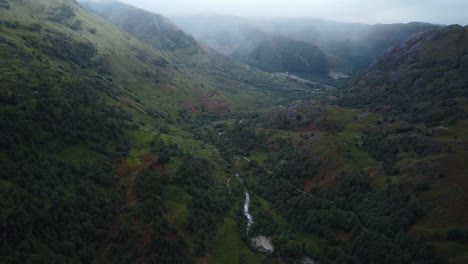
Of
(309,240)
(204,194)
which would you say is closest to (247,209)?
(204,194)

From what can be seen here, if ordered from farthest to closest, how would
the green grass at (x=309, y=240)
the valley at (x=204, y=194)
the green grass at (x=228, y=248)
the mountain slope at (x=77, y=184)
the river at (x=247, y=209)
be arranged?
the river at (x=247, y=209) < the green grass at (x=309, y=240) < the green grass at (x=228, y=248) < the valley at (x=204, y=194) < the mountain slope at (x=77, y=184)

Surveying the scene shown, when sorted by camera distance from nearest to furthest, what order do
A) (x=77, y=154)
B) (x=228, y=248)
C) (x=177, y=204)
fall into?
(x=228, y=248) → (x=177, y=204) → (x=77, y=154)

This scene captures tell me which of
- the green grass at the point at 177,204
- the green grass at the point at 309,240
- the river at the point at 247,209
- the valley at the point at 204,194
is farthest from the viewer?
the river at the point at 247,209

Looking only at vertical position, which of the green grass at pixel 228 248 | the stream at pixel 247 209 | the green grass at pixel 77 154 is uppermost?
the green grass at pixel 77 154

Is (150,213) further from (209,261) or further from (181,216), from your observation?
(209,261)

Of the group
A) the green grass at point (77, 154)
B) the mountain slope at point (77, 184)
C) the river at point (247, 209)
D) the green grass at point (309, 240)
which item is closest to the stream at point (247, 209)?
the river at point (247, 209)

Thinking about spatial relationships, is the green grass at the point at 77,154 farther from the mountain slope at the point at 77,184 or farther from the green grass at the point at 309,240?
the green grass at the point at 309,240

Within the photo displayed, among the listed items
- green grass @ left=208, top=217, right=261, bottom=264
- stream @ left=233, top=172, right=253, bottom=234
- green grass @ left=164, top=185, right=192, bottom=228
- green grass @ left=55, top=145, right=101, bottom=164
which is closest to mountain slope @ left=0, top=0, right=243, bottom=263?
green grass @ left=55, top=145, right=101, bottom=164

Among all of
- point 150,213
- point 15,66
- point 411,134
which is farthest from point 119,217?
point 411,134

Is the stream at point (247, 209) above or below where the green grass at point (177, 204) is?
below

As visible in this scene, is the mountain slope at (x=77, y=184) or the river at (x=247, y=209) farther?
the river at (x=247, y=209)

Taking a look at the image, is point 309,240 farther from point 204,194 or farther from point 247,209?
point 204,194
